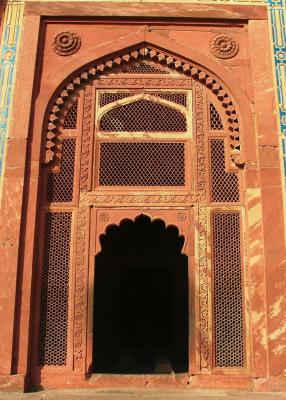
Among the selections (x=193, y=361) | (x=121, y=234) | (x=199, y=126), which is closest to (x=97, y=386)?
(x=193, y=361)

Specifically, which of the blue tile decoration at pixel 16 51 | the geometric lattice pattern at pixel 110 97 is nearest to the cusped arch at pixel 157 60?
the geometric lattice pattern at pixel 110 97

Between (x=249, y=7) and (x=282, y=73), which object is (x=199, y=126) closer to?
(x=282, y=73)

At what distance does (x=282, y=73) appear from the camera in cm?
675

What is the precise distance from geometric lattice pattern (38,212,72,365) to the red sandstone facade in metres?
0.01

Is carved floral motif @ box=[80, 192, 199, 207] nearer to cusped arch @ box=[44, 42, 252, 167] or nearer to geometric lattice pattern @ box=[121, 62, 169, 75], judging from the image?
cusped arch @ box=[44, 42, 252, 167]

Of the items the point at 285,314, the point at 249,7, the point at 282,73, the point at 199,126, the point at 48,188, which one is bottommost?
the point at 285,314

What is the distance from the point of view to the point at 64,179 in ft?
21.6

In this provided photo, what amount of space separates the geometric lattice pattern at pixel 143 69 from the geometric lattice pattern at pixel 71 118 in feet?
2.80

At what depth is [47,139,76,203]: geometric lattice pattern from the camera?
652cm

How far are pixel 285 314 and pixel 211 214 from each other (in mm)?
1475

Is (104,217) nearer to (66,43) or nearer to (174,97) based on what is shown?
(174,97)

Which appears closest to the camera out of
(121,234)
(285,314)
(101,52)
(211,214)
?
(285,314)

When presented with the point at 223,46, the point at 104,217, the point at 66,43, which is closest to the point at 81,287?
the point at 104,217

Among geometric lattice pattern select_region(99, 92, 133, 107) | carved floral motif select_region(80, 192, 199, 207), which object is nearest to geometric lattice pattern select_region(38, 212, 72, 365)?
carved floral motif select_region(80, 192, 199, 207)
